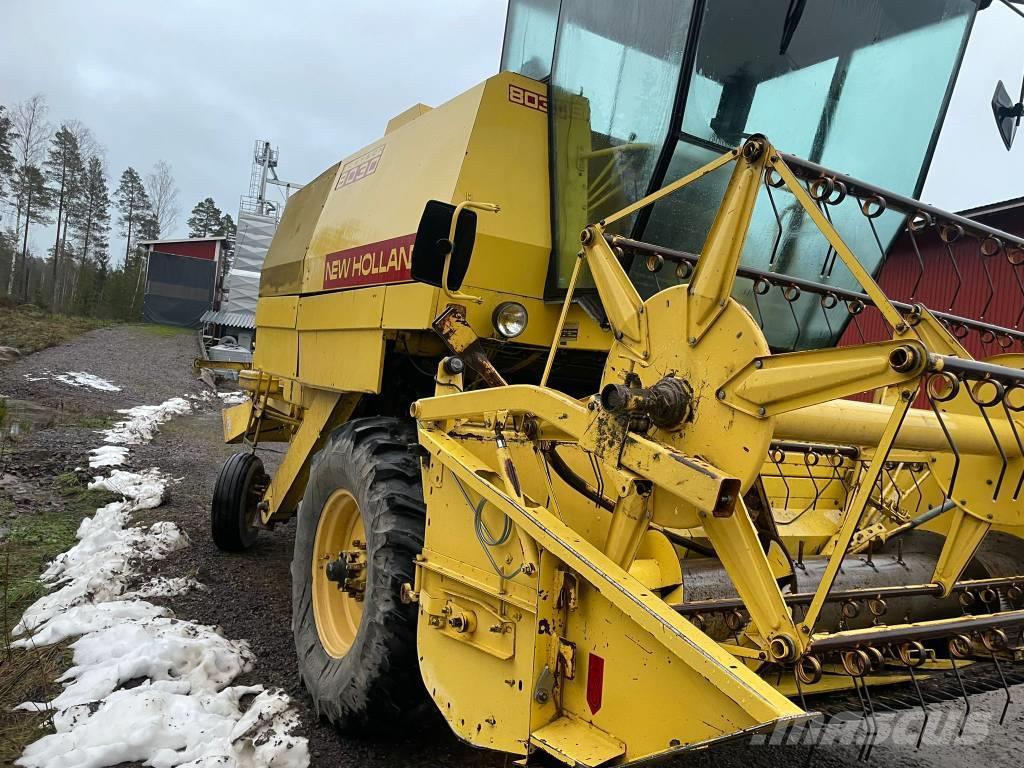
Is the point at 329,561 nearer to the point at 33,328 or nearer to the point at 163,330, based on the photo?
the point at 33,328

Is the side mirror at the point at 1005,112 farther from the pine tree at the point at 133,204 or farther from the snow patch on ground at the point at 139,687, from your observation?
the pine tree at the point at 133,204

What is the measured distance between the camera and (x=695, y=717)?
1.67m

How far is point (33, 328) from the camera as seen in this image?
72.2 ft

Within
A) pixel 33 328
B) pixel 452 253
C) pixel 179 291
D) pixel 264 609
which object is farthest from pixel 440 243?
pixel 179 291

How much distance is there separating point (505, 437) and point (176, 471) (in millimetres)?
7132

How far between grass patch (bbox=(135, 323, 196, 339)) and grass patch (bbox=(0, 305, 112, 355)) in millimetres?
2067

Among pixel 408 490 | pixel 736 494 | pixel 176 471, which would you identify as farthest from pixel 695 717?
pixel 176 471

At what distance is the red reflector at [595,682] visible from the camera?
1.96 meters

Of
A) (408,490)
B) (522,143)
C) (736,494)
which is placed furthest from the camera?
(522,143)

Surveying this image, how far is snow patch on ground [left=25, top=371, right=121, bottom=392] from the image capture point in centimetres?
1431

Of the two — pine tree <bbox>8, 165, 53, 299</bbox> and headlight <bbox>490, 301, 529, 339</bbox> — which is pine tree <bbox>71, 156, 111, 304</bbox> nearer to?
pine tree <bbox>8, 165, 53, 299</bbox>

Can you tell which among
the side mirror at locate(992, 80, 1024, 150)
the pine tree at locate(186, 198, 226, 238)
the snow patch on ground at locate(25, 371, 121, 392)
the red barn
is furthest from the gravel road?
the pine tree at locate(186, 198, 226, 238)

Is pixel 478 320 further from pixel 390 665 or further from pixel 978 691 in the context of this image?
pixel 978 691

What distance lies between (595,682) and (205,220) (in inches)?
2652
